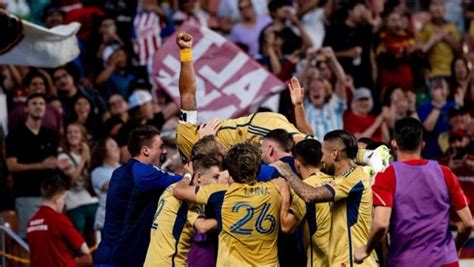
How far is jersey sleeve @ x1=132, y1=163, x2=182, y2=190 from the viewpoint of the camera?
14523mm

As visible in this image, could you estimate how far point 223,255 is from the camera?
43.7 feet

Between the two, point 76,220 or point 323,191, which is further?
point 76,220

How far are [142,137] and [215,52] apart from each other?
608cm

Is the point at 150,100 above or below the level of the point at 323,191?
below

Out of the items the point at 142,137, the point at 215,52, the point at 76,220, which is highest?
the point at 142,137

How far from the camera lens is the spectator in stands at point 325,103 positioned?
68.9ft

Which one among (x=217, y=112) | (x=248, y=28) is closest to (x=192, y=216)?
(x=217, y=112)

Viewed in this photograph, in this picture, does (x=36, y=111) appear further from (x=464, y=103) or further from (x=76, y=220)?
(x=464, y=103)

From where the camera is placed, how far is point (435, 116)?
875 inches

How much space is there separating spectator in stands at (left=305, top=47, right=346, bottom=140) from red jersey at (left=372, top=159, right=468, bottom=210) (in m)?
7.40

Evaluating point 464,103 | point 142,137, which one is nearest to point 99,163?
point 142,137

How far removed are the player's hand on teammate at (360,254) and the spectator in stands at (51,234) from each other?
5.10m

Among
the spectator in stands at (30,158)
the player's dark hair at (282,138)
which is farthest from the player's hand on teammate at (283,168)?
the spectator in stands at (30,158)

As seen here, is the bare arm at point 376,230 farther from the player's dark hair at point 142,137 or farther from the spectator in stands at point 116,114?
the spectator in stands at point 116,114
